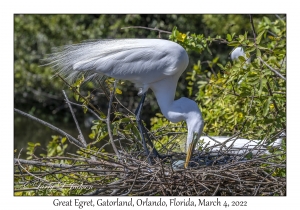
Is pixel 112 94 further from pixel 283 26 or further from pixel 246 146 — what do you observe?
pixel 283 26

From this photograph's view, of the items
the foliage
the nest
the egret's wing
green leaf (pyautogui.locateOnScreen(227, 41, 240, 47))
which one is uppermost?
green leaf (pyautogui.locateOnScreen(227, 41, 240, 47))

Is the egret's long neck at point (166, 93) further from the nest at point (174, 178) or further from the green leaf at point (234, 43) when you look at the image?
the nest at point (174, 178)

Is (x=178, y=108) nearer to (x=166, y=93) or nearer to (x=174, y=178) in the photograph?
(x=166, y=93)

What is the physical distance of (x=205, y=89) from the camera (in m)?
5.26

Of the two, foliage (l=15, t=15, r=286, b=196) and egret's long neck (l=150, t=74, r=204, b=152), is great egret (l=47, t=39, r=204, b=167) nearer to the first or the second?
egret's long neck (l=150, t=74, r=204, b=152)

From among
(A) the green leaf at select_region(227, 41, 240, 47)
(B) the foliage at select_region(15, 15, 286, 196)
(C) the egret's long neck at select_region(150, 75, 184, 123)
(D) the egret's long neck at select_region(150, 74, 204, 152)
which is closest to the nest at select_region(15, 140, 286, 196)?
(B) the foliage at select_region(15, 15, 286, 196)

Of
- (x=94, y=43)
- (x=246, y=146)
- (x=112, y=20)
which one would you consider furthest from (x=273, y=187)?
(x=112, y=20)

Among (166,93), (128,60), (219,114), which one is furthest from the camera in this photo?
(219,114)

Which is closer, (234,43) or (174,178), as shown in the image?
(174,178)

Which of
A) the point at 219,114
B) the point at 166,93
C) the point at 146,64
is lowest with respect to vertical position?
the point at 219,114

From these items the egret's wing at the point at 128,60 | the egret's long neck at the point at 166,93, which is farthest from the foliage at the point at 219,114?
the egret's long neck at the point at 166,93

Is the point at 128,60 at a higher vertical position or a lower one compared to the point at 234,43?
lower

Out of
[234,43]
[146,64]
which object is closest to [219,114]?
[234,43]

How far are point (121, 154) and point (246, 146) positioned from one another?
2.88 ft
